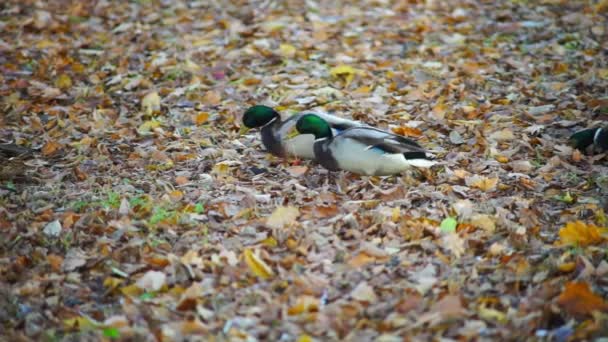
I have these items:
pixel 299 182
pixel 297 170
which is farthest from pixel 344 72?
pixel 299 182

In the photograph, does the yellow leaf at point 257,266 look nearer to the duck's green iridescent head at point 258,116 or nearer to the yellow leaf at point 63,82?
the duck's green iridescent head at point 258,116

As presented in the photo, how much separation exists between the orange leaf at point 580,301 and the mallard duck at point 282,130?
1.71m

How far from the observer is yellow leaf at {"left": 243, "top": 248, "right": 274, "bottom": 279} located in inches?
129

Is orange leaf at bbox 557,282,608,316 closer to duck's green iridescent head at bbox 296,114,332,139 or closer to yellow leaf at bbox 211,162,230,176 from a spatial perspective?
duck's green iridescent head at bbox 296,114,332,139

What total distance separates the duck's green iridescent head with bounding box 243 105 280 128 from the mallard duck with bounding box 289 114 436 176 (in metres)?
0.42

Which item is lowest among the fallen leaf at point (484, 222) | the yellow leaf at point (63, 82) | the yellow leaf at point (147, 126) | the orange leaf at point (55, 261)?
the yellow leaf at point (63, 82)

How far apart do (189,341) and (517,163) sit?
91.0 inches

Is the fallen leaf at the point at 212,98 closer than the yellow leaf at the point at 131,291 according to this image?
No

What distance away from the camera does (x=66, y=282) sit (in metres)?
3.34

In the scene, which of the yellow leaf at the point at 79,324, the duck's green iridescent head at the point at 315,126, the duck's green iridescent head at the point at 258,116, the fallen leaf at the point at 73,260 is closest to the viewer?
the yellow leaf at the point at 79,324

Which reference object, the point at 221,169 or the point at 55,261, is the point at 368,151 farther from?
the point at 55,261

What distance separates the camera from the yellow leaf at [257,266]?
3271 mm

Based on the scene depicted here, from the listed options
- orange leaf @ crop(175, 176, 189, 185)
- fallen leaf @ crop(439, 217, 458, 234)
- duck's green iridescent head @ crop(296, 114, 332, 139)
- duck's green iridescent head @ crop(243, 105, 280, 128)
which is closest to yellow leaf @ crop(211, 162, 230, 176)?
orange leaf @ crop(175, 176, 189, 185)

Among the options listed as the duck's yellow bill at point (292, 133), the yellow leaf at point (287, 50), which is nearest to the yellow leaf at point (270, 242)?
the duck's yellow bill at point (292, 133)
